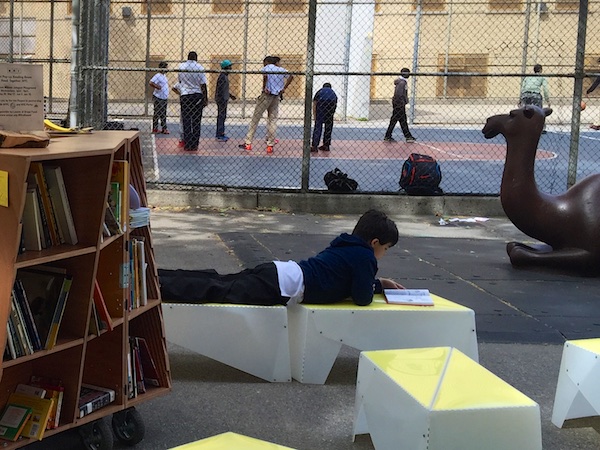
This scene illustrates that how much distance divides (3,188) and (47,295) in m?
0.54

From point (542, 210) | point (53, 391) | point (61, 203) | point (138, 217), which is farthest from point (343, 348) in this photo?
point (542, 210)

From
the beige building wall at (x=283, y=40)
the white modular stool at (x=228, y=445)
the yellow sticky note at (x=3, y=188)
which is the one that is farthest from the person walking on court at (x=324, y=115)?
the white modular stool at (x=228, y=445)

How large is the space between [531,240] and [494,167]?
6.13 metres

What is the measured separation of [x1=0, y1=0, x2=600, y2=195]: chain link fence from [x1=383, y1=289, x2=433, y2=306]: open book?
18.3 feet

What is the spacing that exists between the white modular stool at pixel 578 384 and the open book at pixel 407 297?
2.98 ft

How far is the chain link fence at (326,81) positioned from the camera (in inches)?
555

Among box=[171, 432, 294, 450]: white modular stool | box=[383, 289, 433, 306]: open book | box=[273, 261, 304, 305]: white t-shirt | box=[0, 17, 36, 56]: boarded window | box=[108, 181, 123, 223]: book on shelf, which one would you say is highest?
box=[0, 17, 36, 56]: boarded window

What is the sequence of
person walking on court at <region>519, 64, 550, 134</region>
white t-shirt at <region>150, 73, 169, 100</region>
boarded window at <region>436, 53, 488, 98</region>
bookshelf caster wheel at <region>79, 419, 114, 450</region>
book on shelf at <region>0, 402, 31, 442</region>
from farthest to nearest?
1. boarded window at <region>436, 53, 488, 98</region>
2. white t-shirt at <region>150, 73, 169, 100</region>
3. person walking on court at <region>519, 64, 550, 134</region>
4. bookshelf caster wheel at <region>79, 419, 114, 450</region>
5. book on shelf at <region>0, 402, 31, 442</region>

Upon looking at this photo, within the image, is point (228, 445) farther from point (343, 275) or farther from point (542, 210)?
point (542, 210)

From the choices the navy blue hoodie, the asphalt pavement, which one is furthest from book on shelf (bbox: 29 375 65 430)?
the navy blue hoodie

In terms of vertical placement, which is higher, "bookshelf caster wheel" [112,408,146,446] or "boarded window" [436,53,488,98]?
"boarded window" [436,53,488,98]

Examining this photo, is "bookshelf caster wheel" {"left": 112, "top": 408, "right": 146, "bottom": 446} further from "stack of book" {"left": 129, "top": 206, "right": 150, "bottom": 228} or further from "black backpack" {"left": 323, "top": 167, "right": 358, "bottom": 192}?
"black backpack" {"left": 323, "top": 167, "right": 358, "bottom": 192}

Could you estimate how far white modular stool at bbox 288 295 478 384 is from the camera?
5.05 meters

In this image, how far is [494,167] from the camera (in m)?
15.9
